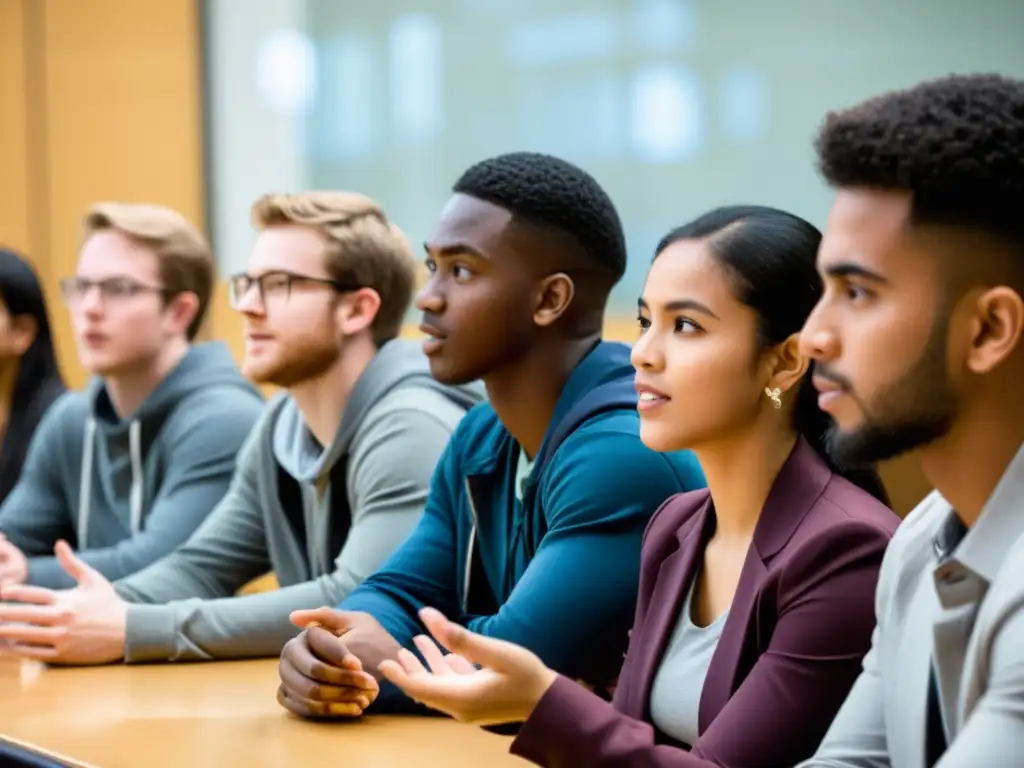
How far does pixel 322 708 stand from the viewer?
2053mm

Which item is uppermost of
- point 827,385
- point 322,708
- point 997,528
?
point 827,385

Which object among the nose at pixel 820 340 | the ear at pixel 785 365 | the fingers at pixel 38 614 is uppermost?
the nose at pixel 820 340

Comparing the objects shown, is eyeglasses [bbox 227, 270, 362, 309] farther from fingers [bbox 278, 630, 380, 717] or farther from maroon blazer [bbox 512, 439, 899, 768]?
maroon blazer [bbox 512, 439, 899, 768]

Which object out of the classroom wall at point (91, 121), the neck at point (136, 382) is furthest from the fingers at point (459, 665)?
the classroom wall at point (91, 121)

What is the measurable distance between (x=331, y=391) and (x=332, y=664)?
0.88 m

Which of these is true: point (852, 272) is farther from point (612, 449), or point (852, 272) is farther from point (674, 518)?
point (612, 449)

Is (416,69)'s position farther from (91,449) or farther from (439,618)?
(439,618)

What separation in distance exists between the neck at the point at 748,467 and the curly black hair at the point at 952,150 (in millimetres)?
452

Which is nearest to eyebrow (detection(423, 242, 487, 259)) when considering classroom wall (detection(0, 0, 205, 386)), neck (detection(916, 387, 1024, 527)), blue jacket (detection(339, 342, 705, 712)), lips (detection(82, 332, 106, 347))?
blue jacket (detection(339, 342, 705, 712))

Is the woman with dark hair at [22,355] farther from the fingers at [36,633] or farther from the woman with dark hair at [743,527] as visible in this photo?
the woman with dark hair at [743,527]

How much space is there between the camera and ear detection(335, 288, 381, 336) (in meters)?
2.87

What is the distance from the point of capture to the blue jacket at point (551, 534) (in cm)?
203

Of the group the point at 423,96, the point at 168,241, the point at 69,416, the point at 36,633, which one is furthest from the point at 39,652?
the point at 423,96

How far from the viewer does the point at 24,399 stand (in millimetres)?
3941
